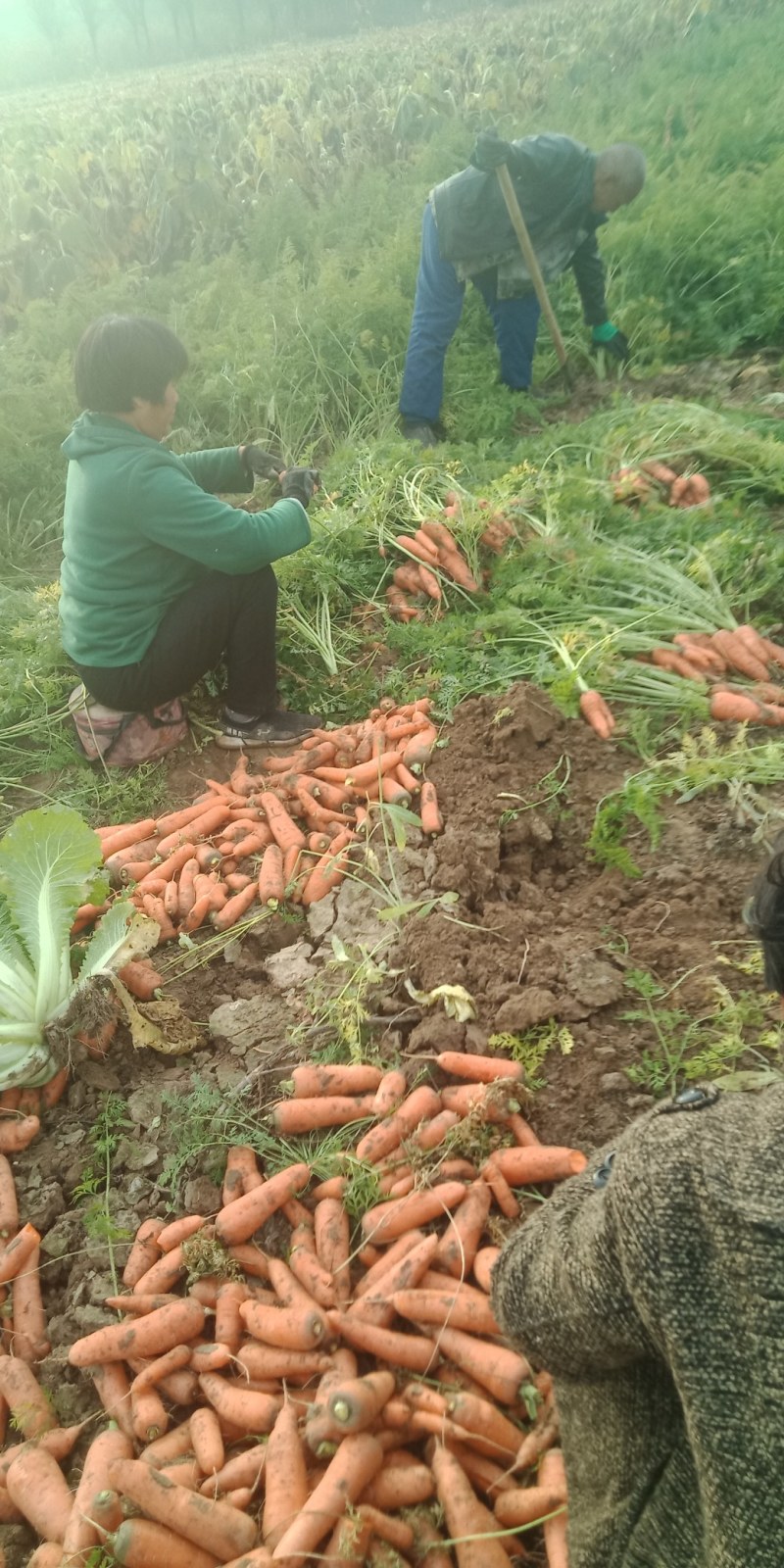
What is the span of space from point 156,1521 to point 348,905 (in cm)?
146

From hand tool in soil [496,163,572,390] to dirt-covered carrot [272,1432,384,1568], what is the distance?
546 centimetres

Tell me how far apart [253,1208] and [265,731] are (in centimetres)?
191

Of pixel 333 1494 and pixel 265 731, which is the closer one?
pixel 333 1494

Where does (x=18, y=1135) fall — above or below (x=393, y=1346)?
above

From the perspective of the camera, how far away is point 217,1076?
7.27ft

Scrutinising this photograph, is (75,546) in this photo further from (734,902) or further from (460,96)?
(460,96)

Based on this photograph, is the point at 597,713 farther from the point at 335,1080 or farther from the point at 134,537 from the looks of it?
the point at 134,537

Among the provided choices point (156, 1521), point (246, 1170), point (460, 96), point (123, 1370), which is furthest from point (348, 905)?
point (460, 96)

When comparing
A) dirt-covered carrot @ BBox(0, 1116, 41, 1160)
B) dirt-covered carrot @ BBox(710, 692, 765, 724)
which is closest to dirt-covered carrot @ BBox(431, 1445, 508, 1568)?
dirt-covered carrot @ BBox(0, 1116, 41, 1160)

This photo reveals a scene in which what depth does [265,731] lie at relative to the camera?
11.2 ft

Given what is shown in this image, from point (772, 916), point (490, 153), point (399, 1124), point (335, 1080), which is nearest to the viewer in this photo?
point (772, 916)

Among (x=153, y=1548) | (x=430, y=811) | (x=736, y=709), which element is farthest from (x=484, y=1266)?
(x=736, y=709)

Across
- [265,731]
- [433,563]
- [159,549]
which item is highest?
[159,549]

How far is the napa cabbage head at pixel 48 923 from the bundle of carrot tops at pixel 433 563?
1.85 m
